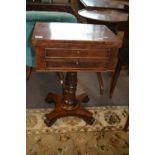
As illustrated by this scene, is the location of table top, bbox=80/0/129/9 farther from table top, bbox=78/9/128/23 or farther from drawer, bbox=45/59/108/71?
drawer, bbox=45/59/108/71

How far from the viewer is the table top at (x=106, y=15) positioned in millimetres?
2277

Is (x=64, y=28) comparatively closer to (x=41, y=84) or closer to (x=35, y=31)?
(x=35, y=31)

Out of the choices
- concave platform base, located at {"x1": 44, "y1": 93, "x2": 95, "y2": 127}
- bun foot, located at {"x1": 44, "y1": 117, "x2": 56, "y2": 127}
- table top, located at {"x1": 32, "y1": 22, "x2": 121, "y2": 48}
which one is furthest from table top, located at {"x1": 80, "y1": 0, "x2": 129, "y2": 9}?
bun foot, located at {"x1": 44, "y1": 117, "x2": 56, "y2": 127}

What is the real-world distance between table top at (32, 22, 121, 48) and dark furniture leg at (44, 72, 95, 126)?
14.7 inches

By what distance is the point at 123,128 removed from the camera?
73.4 inches

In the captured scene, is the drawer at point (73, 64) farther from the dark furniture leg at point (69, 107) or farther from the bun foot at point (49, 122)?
the bun foot at point (49, 122)

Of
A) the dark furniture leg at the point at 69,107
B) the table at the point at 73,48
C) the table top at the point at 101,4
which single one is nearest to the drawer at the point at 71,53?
the table at the point at 73,48

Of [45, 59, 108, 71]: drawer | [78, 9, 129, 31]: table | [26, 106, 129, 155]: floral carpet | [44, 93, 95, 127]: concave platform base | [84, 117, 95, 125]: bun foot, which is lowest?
[26, 106, 129, 155]: floral carpet

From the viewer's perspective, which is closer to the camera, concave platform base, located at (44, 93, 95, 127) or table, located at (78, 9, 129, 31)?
concave platform base, located at (44, 93, 95, 127)

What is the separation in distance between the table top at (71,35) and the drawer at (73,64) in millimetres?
120

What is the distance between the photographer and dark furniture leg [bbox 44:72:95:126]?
6.08ft

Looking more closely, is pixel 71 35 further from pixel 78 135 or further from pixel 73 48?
pixel 78 135
